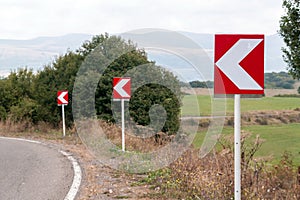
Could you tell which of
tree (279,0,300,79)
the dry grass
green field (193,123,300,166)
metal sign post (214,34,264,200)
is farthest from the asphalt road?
green field (193,123,300,166)

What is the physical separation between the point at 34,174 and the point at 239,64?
6235 millimetres

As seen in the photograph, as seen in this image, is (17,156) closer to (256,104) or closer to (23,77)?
(23,77)

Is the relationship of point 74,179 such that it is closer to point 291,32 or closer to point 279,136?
point 291,32

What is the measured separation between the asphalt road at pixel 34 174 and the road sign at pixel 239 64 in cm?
378

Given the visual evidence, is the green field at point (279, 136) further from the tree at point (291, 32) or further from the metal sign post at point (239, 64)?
the metal sign post at point (239, 64)

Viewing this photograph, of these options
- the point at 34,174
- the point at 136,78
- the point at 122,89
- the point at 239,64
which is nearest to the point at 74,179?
the point at 34,174

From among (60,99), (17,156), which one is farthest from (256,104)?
(17,156)

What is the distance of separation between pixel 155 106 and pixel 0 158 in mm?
6744

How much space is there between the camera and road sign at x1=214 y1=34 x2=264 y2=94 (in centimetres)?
505

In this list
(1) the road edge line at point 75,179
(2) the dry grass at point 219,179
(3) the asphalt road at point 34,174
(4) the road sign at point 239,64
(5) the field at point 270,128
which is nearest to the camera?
(4) the road sign at point 239,64

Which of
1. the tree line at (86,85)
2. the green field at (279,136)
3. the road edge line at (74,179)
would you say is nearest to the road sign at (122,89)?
the tree line at (86,85)

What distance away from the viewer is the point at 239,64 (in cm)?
508

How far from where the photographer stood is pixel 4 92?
82.4 feet

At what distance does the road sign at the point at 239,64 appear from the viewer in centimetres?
505
